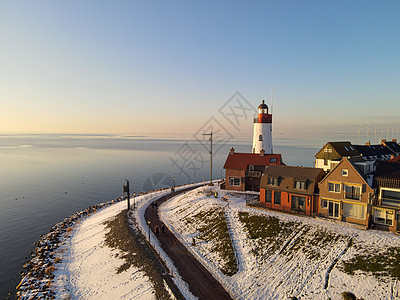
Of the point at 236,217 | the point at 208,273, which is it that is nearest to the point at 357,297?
the point at 208,273

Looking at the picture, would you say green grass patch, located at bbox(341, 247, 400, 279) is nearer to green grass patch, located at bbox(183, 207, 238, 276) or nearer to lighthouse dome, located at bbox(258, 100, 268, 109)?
green grass patch, located at bbox(183, 207, 238, 276)

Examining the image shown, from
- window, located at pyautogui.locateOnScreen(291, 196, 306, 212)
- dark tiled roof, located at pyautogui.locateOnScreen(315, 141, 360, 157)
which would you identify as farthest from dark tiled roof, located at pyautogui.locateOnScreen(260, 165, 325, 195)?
dark tiled roof, located at pyautogui.locateOnScreen(315, 141, 360, 157)

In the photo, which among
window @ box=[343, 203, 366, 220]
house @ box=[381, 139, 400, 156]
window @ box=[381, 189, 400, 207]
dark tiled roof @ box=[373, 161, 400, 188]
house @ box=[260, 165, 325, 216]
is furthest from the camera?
house @ box=[381, 139, 400, 156]

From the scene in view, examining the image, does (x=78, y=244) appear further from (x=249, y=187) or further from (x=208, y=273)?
(x=249, y=187)

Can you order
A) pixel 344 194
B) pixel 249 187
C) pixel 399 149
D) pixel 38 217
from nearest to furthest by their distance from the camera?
pixel 344 194, pixel 249 187, pixel 38 217, pixel 399 149

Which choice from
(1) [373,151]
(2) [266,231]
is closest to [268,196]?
(2) [266,231]

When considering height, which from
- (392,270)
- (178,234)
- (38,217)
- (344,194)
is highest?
(344,194)
